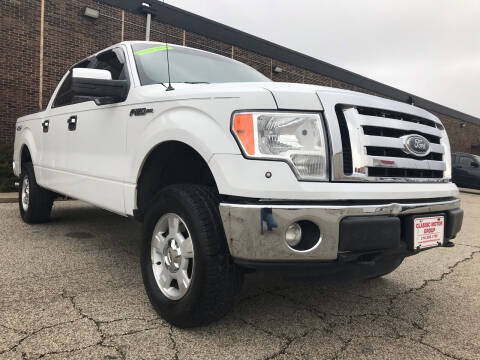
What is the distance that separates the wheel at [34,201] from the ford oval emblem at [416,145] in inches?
170

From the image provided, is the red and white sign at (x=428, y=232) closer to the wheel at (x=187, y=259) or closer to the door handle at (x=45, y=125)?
the wheel at (x=187, y=259)

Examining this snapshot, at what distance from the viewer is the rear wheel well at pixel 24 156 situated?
18.4ft

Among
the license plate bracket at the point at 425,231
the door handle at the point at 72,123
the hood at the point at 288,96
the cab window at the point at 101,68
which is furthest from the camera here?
the door handle at the point at 72,123

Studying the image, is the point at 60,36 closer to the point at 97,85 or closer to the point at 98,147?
the point at 98,147

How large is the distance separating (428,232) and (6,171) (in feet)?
28.9

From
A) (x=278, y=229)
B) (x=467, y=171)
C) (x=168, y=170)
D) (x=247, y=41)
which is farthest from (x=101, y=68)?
(x=467, y=171)

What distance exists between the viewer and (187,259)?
245 centimetres

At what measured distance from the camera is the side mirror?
2941 millimetres

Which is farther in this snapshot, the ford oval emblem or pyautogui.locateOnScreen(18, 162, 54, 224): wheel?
pyautogui.locateOnScreen(18, 162, 54, 224): wheel

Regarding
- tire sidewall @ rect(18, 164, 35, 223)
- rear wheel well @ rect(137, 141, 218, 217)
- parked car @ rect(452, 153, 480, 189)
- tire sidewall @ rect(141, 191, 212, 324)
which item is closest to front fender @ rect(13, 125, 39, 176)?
tire sidewall @ rect(18, 164, 35, 223)

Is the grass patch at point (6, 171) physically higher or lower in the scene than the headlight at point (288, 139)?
lower

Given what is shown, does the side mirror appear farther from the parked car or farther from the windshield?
the parked car

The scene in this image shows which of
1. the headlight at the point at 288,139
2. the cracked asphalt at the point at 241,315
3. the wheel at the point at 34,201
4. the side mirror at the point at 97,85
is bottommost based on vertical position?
the cracked asphalt at the point at 241,315

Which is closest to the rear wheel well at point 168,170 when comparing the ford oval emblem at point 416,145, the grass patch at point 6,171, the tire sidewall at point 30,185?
the ford oval emblem at point 416,145
